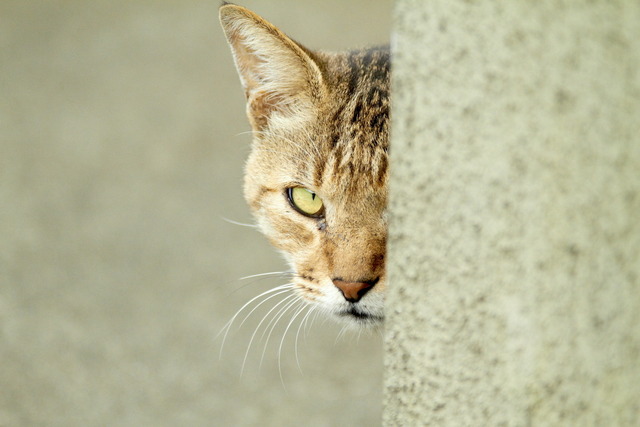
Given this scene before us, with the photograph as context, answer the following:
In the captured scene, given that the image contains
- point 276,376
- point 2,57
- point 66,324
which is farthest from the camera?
point 2,57

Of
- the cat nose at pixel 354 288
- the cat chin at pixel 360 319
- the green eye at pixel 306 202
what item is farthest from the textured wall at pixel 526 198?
the green eye at pixel 306 202

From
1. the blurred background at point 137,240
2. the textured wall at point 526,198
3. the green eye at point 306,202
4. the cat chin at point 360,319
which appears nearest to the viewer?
the textured wall at point 526,198

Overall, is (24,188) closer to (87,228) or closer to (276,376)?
(87,228)

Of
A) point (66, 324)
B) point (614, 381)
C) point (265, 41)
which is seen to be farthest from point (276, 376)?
point (614, 381)

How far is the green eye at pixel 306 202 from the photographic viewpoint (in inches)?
75.9

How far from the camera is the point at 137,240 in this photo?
3.94m

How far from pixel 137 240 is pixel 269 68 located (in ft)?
7.35

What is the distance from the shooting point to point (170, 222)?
4.11 m

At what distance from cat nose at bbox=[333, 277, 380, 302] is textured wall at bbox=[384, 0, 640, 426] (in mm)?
683

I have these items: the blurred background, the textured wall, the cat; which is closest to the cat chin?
the cat

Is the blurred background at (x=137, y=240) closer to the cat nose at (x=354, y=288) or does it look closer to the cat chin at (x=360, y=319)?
the cat chin at (x=360, y=319)

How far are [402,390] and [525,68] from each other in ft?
1.90

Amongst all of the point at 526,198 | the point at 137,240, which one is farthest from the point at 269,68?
the point at 137,240

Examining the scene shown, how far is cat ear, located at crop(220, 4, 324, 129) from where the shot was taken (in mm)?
1876
